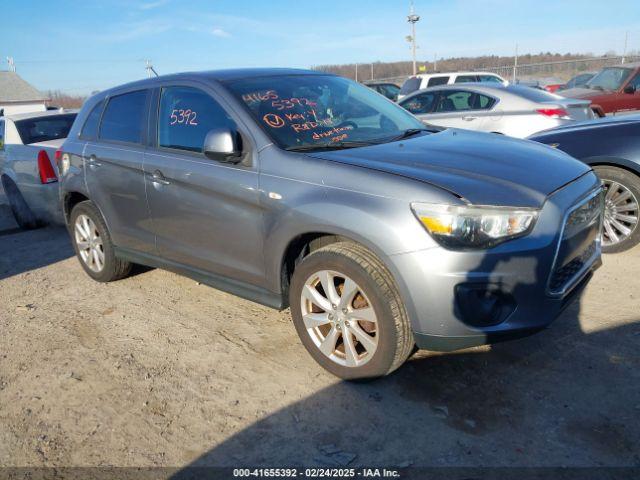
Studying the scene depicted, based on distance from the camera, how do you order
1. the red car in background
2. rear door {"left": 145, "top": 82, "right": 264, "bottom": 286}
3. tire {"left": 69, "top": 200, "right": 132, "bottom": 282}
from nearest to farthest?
1. rear door {"left": 145, "top": 82, "right": 264, "bottom": 286}
2. tire {"left": 69, "top": 200, "right": 132, "bottom": 282}
3. the red car in background

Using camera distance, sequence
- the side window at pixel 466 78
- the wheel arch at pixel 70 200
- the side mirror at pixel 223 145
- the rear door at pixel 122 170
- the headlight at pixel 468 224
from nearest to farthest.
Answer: the headlight at pixel 468 224 < the side mirror at pixel 223 145 < the rear door at pixel 122 170 < the wheel arch at pixel 70 200 < the side window at pixel 466 78

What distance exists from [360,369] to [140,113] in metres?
2.68

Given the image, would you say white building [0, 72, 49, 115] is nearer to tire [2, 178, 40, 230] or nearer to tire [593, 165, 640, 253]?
tire [2, 178, 40, 230]

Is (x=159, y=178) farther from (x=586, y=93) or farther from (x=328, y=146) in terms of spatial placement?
(x=586, y=93)

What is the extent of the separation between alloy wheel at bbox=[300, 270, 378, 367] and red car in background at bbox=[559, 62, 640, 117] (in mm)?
10253

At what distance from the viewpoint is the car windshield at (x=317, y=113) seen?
3.37m

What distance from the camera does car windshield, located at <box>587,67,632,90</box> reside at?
460 inches

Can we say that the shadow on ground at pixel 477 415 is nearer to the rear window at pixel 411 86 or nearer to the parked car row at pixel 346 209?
the parked car row at pixel 346 209

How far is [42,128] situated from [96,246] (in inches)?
133

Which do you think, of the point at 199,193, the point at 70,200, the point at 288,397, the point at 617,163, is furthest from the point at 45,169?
the point at 617,163

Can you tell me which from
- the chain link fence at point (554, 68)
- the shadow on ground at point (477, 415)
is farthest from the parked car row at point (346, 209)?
the chain link fence at point (554, 68)

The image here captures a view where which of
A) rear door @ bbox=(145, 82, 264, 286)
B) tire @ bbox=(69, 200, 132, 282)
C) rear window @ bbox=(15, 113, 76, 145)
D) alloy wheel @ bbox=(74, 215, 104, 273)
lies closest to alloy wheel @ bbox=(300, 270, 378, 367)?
rear door @ bbox=(145, 82, 264, 286)

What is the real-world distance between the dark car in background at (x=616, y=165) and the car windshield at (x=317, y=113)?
169 cm

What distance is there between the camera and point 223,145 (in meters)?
3.17
